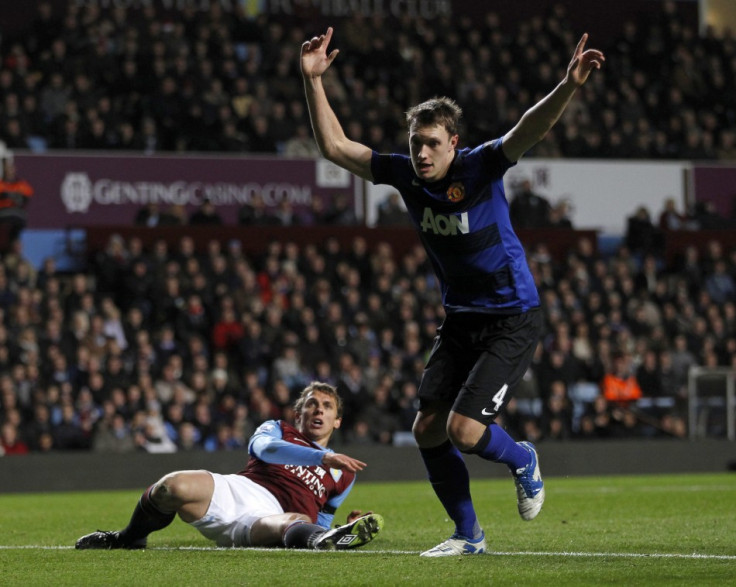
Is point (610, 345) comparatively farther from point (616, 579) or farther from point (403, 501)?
point (616, 579)

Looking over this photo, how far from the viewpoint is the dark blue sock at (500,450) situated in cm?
668

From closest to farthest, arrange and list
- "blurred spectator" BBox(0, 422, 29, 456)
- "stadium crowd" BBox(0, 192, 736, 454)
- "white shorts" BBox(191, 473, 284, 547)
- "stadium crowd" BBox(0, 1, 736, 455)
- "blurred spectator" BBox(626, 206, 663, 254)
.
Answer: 1. "white shorts" BBox(191, 473, 284, 547)
2. "blurred spectator" BBox(0, 422, 29, 456)
3. "stadium crowd" BBox(0, 192, 736, 454)
4. "stadium crowd" BBox(0, 1, 736, 455)
5. "blurred spectator" BBox(626, 206, 663, 254)

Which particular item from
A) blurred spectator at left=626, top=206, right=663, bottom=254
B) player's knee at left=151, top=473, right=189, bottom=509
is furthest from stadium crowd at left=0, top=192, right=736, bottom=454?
player's knee at left=151, top=473, right=189, bottom=509

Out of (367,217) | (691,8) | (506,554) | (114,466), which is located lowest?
(114,466)

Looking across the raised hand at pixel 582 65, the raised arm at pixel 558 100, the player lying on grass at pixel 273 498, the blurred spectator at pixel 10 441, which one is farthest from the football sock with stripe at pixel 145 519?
the blurred spectator at pixel 10 441

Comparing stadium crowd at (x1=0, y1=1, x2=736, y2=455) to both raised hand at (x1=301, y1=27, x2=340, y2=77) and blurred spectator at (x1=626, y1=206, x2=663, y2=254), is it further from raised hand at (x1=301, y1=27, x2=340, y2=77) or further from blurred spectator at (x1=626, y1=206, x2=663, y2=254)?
raised hand at (x1=301, y1=27, x2=340, y2=77)

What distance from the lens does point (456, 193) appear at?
671 cm

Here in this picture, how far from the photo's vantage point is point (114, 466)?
632 inches

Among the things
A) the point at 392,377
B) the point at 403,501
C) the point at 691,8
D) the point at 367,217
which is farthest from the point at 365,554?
the point at 691,8

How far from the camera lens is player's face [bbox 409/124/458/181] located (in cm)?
668

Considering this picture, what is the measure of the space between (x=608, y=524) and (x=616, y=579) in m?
3.76

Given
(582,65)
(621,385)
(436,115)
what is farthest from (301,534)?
(621,385)

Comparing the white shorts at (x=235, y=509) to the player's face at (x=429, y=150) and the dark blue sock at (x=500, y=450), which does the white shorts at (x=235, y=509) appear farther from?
the player's face at (x=429, y=150)

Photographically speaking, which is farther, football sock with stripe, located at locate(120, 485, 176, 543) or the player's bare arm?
football sock with stripe, located at locate(120, 485, 176, 543)
